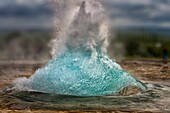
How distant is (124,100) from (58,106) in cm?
210

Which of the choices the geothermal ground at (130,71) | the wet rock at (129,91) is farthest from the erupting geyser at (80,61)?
the geothermal ground at (130,71)

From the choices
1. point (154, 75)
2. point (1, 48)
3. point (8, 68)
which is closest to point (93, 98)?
point (154, 75)

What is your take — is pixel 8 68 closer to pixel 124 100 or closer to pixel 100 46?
pixel 100 46

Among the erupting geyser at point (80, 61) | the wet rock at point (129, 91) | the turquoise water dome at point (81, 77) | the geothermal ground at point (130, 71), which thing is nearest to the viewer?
the geothermal ground at point (130, 71)

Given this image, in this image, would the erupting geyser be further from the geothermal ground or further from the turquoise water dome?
the geothermal ground

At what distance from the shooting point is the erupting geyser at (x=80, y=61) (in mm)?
14359

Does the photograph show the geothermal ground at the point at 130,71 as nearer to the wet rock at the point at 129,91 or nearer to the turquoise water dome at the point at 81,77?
the turquoise water dome at the point at 81,77

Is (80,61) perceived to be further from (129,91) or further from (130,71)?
(130,71)

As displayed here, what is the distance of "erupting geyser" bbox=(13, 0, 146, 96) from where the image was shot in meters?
14.4

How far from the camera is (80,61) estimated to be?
15.1 m

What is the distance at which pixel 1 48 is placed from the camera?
139ft

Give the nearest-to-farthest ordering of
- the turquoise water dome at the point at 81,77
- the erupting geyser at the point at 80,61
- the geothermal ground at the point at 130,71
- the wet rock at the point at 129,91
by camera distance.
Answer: the geothermal ground at the point at 130,71
the wet rock at the point at 129,91
the turquoise water dome at the point at 81,77
the erupting geyser at the point at 80,61

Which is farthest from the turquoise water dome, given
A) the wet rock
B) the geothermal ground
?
the geothermal ground

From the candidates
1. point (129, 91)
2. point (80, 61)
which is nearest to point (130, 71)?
point (80, 61)
